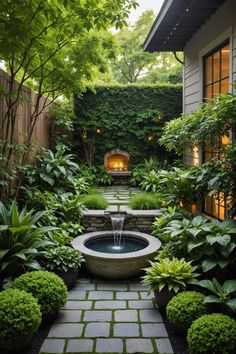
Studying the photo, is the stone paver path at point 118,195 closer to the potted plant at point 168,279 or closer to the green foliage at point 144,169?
the green foliage at point 144,169

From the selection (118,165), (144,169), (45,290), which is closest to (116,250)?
(45,290)

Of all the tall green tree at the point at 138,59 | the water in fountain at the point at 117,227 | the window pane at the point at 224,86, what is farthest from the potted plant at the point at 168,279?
the tall green tree at the point at 138,59

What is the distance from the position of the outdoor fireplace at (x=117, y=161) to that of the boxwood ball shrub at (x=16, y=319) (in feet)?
25.5

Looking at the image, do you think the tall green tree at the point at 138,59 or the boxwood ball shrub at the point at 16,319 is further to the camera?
the tall green tree at the point at 138,59

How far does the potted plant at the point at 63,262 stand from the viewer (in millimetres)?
4395

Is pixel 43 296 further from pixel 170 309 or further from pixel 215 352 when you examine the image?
pixel 215 352

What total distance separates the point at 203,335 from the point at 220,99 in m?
2.63

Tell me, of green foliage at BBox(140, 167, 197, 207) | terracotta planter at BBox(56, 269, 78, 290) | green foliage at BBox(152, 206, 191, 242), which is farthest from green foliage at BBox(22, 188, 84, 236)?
green foliage at BBox(140, 167, 197, 207)

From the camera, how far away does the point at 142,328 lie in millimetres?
3527

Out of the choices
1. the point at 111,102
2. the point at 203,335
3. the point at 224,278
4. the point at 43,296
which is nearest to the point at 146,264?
the point at 224,278

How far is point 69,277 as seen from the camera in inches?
177

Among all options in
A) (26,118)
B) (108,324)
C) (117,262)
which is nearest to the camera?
(108,324)

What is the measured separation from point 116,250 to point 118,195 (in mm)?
2947

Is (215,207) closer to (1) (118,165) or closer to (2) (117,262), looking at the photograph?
(2) (117,262)
